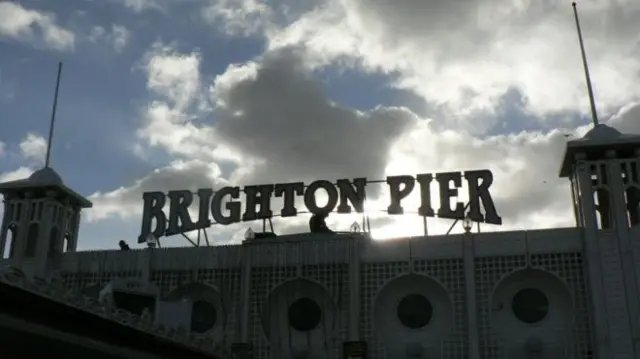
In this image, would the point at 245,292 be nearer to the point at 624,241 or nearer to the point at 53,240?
the point at 53,240

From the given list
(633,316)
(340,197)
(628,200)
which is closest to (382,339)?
(340,197)

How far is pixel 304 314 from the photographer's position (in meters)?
40.5

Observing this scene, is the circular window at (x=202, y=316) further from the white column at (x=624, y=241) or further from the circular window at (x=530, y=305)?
the white column at (x=624, y=241)

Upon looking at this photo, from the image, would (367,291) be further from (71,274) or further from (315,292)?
(71,274)

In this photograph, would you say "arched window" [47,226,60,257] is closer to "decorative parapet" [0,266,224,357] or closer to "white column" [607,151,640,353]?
"decorative parapet" [0,266,224,357]

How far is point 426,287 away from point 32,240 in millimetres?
23108

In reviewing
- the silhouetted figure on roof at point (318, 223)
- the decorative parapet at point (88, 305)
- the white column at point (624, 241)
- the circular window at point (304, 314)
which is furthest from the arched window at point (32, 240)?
the white column at point (624, 241)

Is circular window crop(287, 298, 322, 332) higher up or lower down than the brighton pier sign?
lower down

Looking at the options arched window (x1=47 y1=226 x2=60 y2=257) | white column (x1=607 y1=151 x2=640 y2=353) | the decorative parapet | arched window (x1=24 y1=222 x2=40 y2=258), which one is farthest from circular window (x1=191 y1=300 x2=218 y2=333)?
white column (x1=607 y1=151 x2=640 y2=353)

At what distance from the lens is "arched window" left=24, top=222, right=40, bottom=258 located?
44.0m

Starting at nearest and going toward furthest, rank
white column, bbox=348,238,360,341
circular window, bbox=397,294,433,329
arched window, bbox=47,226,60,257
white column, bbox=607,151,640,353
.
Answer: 1. white column, bbox=607,151,640,353
2. white column, bbox=348,238,360,341
3. circular window, bbox=397,294,433,329
4. arched window, bbox=47,226,60,257

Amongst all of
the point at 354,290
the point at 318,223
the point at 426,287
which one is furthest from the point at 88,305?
the point at 318,223

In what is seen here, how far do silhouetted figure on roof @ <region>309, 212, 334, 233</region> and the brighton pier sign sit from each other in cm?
51

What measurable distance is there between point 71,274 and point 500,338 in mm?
23911
